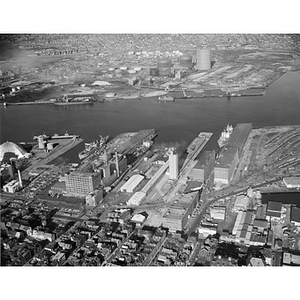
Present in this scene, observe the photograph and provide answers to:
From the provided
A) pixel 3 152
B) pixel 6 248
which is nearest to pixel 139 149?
pixel 3 152

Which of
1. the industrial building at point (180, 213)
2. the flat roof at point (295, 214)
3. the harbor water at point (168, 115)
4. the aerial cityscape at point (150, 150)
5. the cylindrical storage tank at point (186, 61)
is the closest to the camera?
the aerial cityscape at point (150, 150)

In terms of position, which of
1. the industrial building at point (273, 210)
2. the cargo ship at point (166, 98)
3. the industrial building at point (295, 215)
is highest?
the cargo ship at point (166, 98)

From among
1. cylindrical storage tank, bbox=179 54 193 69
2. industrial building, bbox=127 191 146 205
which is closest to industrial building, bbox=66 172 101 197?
industrial building, bbox=127 191 146 205

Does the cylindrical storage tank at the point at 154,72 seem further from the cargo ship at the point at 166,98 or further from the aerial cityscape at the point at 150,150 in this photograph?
the cargo ship at the point at 166,98

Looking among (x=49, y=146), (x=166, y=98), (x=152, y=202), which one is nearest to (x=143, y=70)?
(x=166, y=98)

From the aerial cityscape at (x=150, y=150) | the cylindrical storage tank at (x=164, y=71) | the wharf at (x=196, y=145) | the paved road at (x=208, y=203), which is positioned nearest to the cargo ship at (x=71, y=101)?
the aerial cityscape at (x=150, y=150)

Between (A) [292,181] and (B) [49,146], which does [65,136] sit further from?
(A) [292,181]

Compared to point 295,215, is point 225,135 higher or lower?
higher
